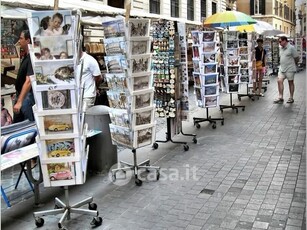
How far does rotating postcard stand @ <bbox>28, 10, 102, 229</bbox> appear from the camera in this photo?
404 centimetres

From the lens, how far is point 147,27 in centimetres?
550

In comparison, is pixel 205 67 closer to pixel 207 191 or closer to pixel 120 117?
pixel 120 117

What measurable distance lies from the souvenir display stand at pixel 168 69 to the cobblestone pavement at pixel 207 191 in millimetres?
794

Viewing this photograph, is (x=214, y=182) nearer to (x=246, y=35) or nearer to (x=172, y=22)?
(x=172, y=22)

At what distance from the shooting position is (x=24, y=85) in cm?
617

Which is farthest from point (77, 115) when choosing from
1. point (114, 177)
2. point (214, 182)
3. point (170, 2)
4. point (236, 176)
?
point (170, 2)

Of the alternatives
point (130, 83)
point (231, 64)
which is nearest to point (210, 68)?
point (231, 64)

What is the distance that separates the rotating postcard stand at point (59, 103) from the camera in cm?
404

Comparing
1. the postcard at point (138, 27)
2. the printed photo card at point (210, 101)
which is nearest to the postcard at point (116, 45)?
the postcard at point (138, 27)

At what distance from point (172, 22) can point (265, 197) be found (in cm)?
331

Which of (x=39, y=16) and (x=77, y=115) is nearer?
(x=39, y=16)

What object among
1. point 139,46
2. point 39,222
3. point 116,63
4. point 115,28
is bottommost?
point 39,222

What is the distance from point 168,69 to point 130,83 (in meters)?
1.57

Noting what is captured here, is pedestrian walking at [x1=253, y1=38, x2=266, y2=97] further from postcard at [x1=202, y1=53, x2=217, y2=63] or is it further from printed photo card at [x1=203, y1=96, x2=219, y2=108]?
postcard at [x1=202, y1=53, x2=217, y2=63]
